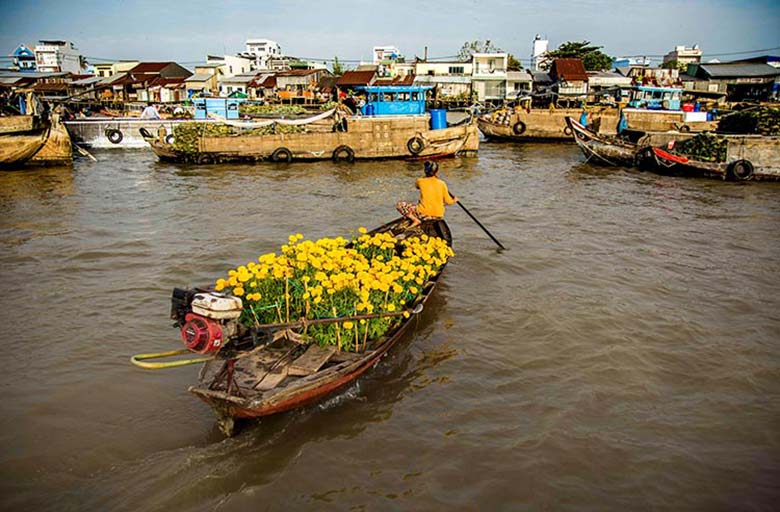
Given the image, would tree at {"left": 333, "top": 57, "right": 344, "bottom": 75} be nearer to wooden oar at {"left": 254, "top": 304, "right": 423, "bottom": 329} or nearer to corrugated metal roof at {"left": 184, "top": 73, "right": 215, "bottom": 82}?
corrugated metal roof at {"left": 184, "top": 73, "right": 215, "bottom": 82}

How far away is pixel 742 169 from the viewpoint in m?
17.5

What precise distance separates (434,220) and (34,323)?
19.3 ft

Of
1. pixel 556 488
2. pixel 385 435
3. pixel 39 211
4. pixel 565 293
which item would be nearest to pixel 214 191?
pixel 39 211

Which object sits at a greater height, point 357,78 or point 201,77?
point 201,77

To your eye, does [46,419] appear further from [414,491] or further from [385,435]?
[414,491]

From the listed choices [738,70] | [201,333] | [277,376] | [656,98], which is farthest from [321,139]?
[738,70]

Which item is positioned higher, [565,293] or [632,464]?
[565,293]

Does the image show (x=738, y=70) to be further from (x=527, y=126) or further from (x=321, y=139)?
(x=321, y=139)

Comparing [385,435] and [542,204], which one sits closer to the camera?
[385,435]

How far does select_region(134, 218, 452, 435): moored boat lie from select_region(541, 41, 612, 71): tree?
54.8 metres

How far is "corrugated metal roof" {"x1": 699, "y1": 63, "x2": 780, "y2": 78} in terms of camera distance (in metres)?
41.4

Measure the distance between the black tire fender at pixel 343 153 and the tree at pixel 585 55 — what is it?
40250 mm

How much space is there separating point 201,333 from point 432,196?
4.83 metres

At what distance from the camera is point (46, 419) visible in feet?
15.9
